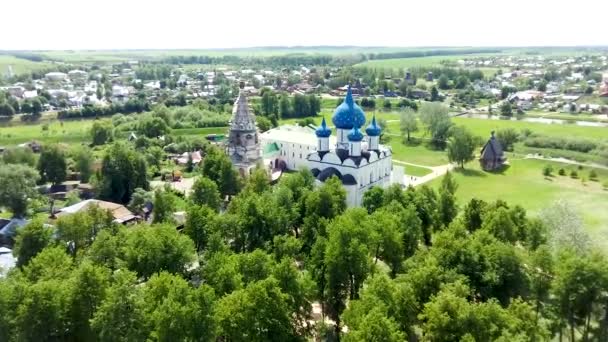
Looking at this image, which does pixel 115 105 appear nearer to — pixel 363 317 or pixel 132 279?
pixel 132 279

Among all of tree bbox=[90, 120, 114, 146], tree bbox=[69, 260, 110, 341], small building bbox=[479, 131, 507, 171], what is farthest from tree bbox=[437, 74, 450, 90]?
tree bbox=[69, 260, 110, 341]

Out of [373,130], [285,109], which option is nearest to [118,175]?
[373,130]

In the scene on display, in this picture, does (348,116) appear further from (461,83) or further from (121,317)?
(461,83)

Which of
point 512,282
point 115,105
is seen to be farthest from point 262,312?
point 115,105

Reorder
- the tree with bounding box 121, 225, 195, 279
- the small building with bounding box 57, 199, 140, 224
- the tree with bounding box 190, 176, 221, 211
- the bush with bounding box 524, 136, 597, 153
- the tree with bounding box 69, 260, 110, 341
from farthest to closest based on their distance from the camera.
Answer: the bush with bounding box 524, 136, 597, 153 → the small building with bounding box 57, 199, 140, 224 → the tree with bounding box 190, 176, 221, 211 → the tree with bounding box 121, 225, 195, 279 → the tree with bounding box 69, 260, 110, 341

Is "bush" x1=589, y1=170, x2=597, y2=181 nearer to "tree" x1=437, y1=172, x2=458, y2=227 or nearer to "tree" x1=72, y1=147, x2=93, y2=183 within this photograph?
"tree" x1=437, y1=172, x2=458, y2=227

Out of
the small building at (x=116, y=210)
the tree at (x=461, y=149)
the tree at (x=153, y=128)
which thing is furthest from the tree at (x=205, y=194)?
the tree at (x=153, y=128)
